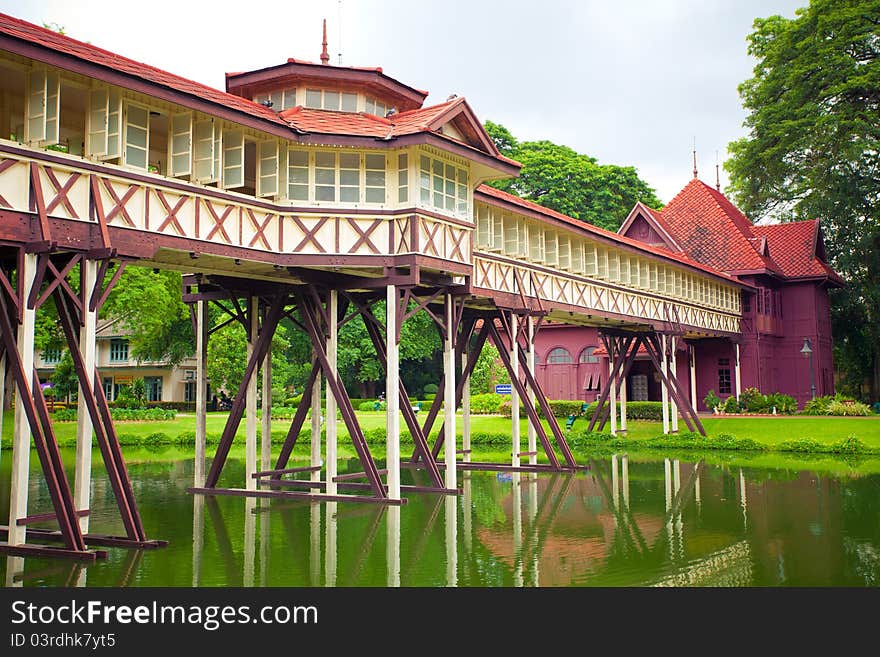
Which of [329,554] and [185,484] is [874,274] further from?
[329,554]

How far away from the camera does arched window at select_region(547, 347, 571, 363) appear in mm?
50625

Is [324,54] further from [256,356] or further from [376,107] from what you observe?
[256,356]

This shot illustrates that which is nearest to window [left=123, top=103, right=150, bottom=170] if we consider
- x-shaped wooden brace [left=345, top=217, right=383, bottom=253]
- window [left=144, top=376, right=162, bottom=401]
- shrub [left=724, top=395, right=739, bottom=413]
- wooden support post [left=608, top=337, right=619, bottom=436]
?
x-shaped wooden brace [left=345, top=217, right=383, bottom=253]

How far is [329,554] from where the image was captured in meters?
14.4

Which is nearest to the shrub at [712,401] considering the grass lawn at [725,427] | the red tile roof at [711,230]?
the grass lawn at [725,427]

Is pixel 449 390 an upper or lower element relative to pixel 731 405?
upper

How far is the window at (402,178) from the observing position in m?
20.2

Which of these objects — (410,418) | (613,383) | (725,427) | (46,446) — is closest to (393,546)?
(46,446)

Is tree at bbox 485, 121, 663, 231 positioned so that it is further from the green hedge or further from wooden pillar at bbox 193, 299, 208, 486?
wooden pillar at bbox 193, 299, 208, 486

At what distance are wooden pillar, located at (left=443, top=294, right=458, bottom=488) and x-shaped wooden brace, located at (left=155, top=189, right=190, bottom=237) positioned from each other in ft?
23.5

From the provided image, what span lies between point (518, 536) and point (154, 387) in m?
58.0

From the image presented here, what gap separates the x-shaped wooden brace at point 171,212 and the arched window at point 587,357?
116 ft

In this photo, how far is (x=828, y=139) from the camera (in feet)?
154
